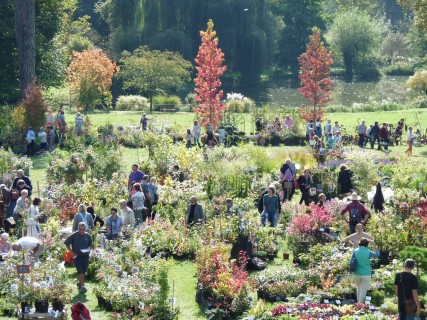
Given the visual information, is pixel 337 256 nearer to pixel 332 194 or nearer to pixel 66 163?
pixel 332 194

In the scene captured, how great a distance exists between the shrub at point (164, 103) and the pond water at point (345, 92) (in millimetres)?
12155

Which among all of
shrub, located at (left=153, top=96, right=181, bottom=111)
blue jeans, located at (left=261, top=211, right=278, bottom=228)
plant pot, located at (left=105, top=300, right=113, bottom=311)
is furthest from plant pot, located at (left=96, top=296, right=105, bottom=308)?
shrub, located at (left=153, top=96, right=181, bottom=111)

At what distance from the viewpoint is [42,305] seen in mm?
15180

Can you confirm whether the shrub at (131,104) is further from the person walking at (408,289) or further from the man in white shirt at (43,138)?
the person walking at (408,289)

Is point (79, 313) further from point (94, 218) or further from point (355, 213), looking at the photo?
point (355, 213)

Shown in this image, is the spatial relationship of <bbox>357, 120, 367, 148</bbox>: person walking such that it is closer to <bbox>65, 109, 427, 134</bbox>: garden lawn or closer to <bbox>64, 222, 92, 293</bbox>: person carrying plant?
<bbox>65, 109, 427, 134</bbox>: garden lawn

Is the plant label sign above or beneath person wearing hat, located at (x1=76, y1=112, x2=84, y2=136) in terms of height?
beneath

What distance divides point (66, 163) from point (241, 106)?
20.7 m

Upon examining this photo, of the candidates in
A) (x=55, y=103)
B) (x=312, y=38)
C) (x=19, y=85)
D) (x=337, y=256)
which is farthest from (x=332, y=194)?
(x=55, y=103)

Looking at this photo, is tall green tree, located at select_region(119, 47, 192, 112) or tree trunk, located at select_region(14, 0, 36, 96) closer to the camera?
tree trunk, located at select_region(14, 0, 36, 96)

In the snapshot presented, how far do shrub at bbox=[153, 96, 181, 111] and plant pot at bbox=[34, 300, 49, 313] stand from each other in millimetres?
34673

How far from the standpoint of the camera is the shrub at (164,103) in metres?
49.9

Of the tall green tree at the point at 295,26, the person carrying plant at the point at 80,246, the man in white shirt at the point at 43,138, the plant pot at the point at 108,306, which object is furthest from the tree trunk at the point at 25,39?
the tall green tree at the point at 295,26

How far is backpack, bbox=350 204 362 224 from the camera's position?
65.0ft
